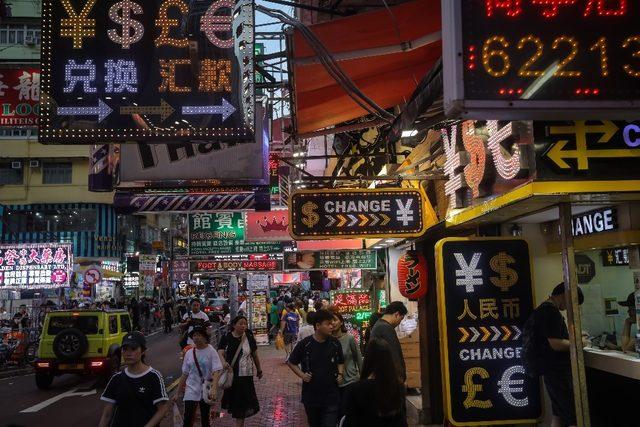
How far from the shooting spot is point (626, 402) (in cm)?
580

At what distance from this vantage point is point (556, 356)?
6.18 meters

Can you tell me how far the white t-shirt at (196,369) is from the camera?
805 centimetres

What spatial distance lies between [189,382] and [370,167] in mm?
6865

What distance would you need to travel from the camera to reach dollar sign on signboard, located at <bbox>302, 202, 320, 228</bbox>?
8180 millimetres

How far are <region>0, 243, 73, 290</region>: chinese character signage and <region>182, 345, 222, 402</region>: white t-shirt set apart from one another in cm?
1716

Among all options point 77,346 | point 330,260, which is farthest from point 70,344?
point 330,260

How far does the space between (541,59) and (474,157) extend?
11.1ft

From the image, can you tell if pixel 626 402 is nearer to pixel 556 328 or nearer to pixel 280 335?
pixel 556 328

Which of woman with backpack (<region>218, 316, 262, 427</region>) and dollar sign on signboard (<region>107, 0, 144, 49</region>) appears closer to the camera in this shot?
→ dollar sign on signboard (<region>107, 0, 144, 49</region>)

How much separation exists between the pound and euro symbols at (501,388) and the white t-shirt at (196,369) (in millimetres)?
3334

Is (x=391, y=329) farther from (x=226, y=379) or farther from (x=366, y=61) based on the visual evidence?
(x=366, y=61)

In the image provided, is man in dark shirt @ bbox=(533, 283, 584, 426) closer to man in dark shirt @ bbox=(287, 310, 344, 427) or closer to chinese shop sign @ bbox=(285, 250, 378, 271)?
man in dark shirt @ bbox=(287, 310, 344, 427)

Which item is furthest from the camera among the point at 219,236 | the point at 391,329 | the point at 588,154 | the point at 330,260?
the point at 219,236

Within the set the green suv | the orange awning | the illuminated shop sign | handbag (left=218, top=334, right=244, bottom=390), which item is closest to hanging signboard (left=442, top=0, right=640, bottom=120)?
the illuminated shop sign
